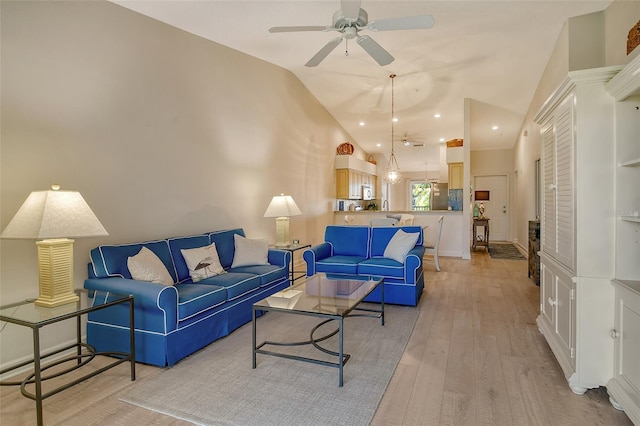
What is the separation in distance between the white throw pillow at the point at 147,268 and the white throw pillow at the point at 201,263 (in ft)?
1.04

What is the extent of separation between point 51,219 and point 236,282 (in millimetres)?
1611

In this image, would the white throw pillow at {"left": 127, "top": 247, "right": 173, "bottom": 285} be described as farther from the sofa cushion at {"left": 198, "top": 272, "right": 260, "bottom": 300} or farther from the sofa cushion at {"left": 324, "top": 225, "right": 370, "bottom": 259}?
the sofa cushion at {"left": 324, "top": 225, "right": 370, "bottom": 259}

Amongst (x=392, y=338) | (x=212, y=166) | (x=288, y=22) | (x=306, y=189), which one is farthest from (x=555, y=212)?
(x=306, y=189)

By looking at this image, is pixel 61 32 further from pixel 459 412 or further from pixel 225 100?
pixel 459 412

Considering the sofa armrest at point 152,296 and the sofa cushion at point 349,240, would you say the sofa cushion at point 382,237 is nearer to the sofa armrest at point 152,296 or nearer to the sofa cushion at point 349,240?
the sofa cushion at point 349,240

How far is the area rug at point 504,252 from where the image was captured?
758 cm

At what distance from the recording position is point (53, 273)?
2271mm

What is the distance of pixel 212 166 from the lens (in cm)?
448

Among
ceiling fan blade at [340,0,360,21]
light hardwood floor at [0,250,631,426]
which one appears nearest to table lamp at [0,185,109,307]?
light hardwood floor at [0,250,631,426]

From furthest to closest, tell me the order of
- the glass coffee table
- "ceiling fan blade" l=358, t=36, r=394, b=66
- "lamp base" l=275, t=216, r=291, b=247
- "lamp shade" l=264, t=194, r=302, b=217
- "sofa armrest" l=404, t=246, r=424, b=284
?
"lamp base" l=275, t=216, r=291, b=247, "lamp shade" l=264, t=194, r=302, b=217, "sofa armrest" l=404, t=246, r=424, b=284, "ceiling fan blade" l=358, t=36, r=394, b=66, the glass coffee table

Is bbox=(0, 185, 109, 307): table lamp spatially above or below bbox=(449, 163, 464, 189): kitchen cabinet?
below

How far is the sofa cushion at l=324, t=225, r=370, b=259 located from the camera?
485cm

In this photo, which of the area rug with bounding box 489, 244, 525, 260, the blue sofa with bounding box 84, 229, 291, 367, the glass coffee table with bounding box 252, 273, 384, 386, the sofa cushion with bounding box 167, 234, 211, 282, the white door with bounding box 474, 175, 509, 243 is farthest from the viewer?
the white door with bounding box 474, 175, 509, 243

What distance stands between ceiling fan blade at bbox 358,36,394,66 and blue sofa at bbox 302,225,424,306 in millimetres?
2175
